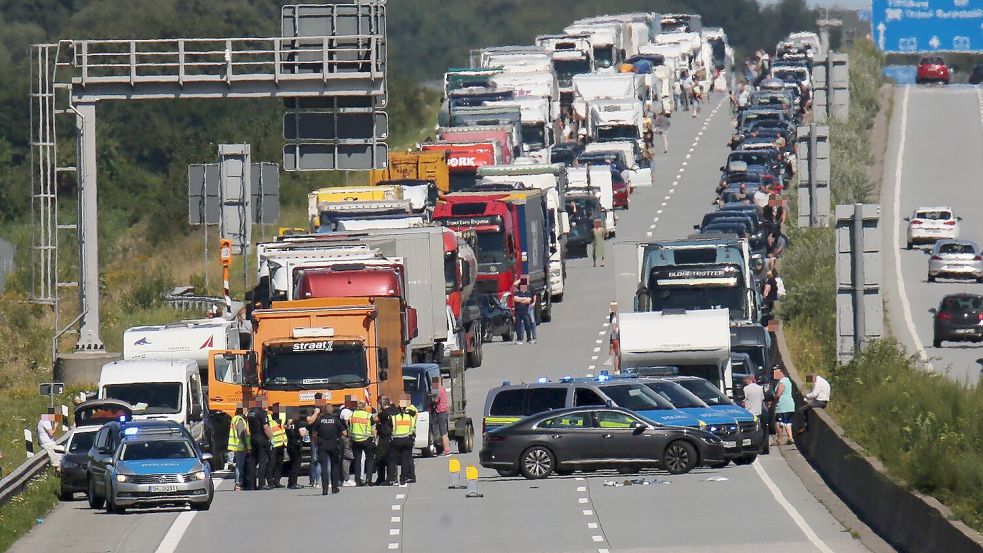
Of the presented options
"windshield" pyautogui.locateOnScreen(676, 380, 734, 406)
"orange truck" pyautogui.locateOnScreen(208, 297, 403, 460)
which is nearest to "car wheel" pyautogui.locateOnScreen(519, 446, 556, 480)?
"orange truck" pyautogui.locateOnScreen(208, 297, 403, 460)

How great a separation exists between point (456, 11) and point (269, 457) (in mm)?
161602

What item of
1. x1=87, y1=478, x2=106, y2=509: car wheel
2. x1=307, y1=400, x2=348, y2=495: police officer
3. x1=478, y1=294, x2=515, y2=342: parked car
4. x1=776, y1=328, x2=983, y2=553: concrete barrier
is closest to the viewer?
x1=776, y1=328, x2=983, y2=553: concrete barrier

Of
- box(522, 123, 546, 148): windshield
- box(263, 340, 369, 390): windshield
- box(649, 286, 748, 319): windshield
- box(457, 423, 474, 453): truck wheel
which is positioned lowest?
box(457, 423, 474, 453): truck wheel

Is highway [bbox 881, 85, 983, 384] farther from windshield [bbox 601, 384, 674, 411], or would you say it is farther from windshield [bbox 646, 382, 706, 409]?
windshield [bbox 601, 384, 674, 411]

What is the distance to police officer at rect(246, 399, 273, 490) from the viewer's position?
29.4 meters

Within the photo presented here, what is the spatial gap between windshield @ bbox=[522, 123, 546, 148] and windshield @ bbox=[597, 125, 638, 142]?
2.39m

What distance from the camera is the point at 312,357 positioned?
31625mm

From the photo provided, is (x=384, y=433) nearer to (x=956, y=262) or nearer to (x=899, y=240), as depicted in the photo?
(x=956, y=262)

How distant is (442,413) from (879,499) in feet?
37.7

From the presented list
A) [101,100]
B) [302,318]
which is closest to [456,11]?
[101,100]

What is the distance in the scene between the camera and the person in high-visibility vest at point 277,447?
29.7 metres

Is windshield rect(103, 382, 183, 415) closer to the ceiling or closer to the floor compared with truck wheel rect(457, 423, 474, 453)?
closer to the ceiling

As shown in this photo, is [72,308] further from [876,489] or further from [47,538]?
[876,489]

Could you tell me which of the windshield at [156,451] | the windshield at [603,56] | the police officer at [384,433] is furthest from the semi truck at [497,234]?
the windshield at [603,56]
